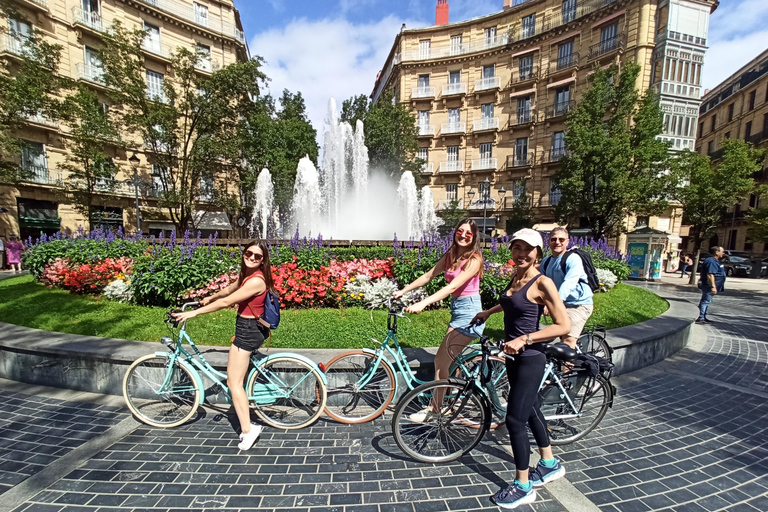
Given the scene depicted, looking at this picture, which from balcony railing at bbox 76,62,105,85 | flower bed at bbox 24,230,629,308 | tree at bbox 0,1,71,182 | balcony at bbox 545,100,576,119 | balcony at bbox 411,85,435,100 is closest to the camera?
flower bed at bbox 24,230,629,308

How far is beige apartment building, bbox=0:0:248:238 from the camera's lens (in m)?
19.6

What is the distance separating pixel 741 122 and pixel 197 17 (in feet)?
173

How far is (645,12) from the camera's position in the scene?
23891 mm

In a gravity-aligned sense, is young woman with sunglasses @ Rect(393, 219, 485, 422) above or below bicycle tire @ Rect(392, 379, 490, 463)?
above

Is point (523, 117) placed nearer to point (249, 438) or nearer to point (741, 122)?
point (741, 122)

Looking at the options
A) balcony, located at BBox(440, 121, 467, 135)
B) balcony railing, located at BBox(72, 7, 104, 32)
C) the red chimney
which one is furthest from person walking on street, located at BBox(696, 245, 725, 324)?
the red chimney

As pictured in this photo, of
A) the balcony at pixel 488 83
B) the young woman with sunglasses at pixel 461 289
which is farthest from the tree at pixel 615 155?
the young woman with sunglasses at pixel 461 289

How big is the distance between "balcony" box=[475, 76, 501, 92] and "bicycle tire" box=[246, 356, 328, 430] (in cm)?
3394

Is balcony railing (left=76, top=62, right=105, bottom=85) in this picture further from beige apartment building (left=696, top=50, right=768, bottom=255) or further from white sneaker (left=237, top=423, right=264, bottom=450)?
beige apartment building (left=696, top=50, right=768, bottom=255)

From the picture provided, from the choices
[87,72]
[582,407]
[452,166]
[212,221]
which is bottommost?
[582,407]

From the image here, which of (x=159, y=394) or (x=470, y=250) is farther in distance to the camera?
(x=159, y=394)

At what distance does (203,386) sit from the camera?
3623mm

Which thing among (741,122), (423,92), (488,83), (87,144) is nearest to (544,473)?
(87,144)

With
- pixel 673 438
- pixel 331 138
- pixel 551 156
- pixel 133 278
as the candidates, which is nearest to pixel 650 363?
pixel 673 438
